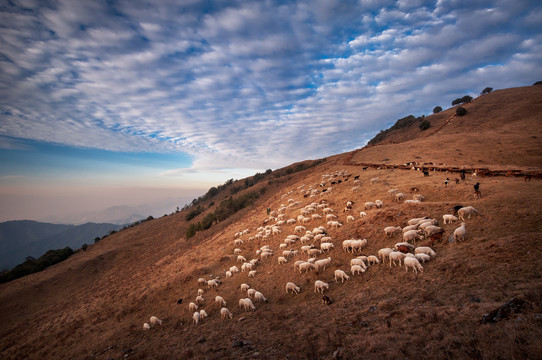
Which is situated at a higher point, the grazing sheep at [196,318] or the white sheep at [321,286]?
the white sheep at [321,286]

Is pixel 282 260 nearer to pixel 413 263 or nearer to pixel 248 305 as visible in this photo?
pixel 248 305

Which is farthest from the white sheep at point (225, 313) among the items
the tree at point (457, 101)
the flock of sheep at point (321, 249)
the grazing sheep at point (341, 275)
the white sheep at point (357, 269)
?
the tree at point (457, 101)

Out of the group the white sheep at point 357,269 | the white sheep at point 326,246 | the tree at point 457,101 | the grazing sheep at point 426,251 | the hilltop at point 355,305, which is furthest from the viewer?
the tree at point 457,101

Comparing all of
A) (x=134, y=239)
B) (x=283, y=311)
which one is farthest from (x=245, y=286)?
(x=134, y=239)

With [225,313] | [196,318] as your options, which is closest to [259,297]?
[225,313]

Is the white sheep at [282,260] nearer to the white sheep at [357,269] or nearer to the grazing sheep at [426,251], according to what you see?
the white sheep at [357,269]

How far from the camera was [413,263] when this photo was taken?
30.3ft

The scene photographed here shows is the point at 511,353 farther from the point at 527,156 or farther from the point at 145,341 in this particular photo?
the point at 527,156

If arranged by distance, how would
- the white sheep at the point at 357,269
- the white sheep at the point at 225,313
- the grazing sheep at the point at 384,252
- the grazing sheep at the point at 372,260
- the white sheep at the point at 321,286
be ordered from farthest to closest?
1. the white sheep at the point at 225,313
2. the grazing sheep at the point at 372,260
3. the grazing sheep at the point at 384,252
4. the white sheep at the point at 357,269
5. the white sheep at the point at 321,286

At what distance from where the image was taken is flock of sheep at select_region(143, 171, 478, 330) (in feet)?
34.8

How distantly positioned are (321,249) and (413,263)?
241 inches

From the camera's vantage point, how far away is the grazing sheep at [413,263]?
30.0 ft

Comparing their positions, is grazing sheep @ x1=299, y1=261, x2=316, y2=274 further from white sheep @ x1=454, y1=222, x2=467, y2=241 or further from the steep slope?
the steep slope

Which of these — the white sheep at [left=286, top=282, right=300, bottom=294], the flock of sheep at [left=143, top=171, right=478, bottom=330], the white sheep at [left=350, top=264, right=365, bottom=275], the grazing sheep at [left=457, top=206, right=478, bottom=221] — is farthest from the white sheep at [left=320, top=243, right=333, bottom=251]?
the grazing sheep at [left=457, top=206, right=478, bottom=221]
